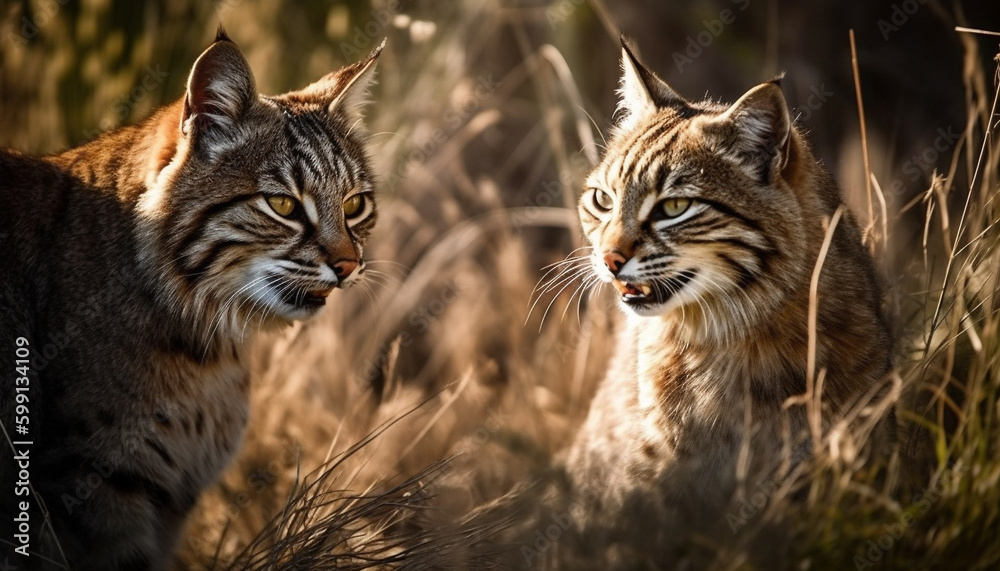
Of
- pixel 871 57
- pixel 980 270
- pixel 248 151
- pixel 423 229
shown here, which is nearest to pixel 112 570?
pixel 248 151

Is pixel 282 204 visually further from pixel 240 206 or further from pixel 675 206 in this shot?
pixel 675 206

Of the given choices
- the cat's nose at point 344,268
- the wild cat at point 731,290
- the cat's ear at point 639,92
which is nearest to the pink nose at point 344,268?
the cat's nose at point 344,268

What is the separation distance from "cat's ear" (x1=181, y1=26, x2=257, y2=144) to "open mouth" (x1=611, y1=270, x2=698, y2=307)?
4.70 feet

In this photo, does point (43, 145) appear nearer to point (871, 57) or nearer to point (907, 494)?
point (907, 494)

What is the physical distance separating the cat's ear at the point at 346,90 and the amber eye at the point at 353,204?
37 centimetres

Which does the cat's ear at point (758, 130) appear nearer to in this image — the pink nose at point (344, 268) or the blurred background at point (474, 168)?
the blurred background at point (474, 168)

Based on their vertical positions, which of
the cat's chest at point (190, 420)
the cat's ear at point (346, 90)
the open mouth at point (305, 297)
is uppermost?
the cat's ear at point (346, 90)

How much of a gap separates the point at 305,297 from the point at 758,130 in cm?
164

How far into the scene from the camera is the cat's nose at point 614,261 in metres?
3.25

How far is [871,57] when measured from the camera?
719cm


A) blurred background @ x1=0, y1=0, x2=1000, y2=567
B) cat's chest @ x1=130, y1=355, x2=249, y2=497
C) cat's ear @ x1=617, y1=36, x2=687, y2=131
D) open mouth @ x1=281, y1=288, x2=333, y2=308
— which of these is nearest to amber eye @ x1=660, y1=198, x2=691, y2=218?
cat's ear @ x1=617, y1=36, x2=687, y2=131

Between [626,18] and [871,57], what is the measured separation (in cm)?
215

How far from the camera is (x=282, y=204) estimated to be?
133 inches

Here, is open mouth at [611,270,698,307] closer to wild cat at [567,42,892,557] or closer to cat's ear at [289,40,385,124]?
wild cat at [567,42,892,557]
